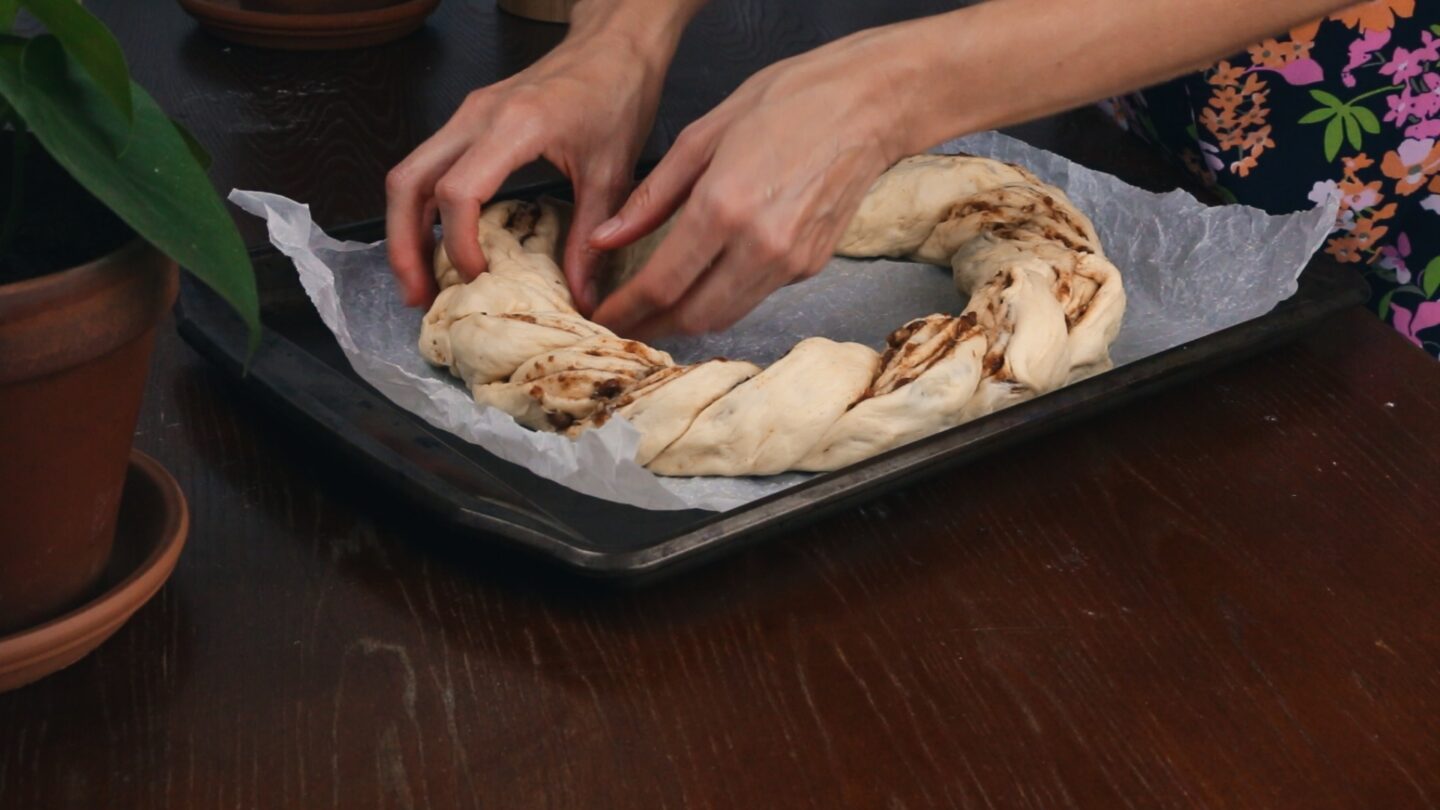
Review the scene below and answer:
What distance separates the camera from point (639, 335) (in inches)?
36.8

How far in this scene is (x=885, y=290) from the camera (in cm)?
108

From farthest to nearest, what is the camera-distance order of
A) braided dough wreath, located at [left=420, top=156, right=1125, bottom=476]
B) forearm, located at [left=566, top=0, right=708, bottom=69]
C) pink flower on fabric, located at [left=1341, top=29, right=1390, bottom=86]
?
pink flower on fabric, located at [left=1341, top=29, right=1390, bottom=86]
forearm, located at [left=566, top=0, right=708, bottom=69]
braided dough wreath, located at [left=420, top=156, right=1125, bottom=476]

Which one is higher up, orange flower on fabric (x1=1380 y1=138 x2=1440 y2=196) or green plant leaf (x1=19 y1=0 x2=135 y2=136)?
green plant leaf (x1=19 y1=0 x2=135 y2=136)

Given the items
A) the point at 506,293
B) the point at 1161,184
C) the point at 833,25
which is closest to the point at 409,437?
A: the point at 506,293

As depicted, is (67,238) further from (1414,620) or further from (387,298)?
(1414,620)

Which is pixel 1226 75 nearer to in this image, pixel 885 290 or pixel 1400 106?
pixel 1400 106

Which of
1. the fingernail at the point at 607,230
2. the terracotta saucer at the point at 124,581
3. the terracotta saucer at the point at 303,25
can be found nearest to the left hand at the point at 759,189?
the fingernail at the point at 607,230

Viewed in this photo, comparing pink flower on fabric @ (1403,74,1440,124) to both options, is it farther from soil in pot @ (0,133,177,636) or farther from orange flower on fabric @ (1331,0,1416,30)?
soil in pot @ (0,133,177,636)

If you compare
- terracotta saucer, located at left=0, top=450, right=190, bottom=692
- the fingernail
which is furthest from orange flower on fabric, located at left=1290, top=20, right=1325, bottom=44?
terracotta saucer, located at left=0, top=450, right=190, bottom=692

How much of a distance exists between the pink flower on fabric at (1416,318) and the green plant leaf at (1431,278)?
0.01 metres

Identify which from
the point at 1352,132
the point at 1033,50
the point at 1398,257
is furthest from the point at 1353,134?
the point at 1033,50

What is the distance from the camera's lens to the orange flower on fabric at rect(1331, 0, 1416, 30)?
117cm

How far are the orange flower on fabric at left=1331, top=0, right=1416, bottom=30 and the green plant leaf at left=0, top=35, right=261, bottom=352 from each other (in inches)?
39.1

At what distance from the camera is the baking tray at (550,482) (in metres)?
0.69
